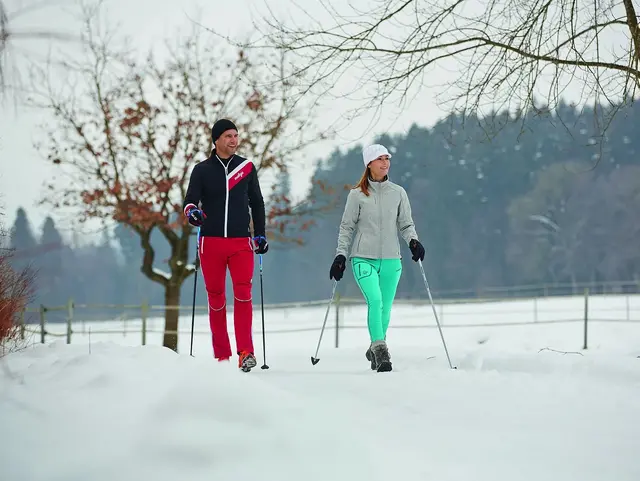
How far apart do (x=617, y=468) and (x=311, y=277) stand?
58475 millimetres

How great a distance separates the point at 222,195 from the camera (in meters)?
6.33

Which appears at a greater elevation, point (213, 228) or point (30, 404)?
point (213, 228)

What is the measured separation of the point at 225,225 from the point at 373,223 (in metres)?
1.24

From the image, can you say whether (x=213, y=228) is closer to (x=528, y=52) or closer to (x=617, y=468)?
(x=528, y=52)

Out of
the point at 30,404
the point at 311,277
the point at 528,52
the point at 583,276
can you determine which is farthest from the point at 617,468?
the point at 311,277

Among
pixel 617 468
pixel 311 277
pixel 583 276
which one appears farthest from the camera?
pixel 311 277

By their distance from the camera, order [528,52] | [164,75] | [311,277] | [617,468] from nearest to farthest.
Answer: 1. [617,468]
2. [528,52]
3. [164,75]
4. [311,277]

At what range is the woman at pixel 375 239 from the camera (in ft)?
21.1

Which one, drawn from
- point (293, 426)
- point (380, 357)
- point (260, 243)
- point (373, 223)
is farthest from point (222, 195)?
point (293, 426)

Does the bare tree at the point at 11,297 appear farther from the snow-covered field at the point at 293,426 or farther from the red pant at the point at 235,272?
the red pant at the point at 235,272

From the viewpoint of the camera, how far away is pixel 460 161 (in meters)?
53.9

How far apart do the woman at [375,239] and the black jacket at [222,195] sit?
0.86m

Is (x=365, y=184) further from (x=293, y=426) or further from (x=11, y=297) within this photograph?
(x=293, y=426)

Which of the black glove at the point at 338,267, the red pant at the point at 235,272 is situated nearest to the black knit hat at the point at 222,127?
the red pant at the point at 235,272
